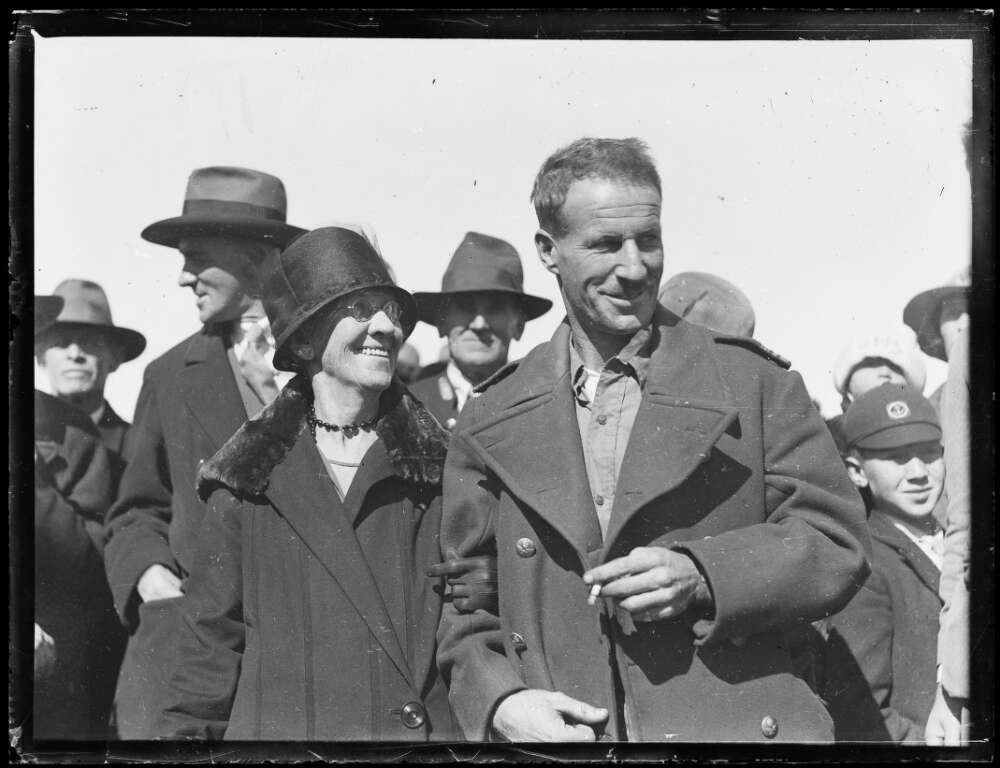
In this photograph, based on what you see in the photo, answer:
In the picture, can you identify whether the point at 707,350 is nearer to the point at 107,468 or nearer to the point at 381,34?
the point at 381,34

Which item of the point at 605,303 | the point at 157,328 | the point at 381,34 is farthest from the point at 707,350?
the point at 157,328

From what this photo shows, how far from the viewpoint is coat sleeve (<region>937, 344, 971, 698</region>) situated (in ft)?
15.6

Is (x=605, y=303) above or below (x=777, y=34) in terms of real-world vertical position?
below

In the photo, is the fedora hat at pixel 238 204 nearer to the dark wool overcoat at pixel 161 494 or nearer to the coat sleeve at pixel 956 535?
the dark wool overcoat at pixel 161 494

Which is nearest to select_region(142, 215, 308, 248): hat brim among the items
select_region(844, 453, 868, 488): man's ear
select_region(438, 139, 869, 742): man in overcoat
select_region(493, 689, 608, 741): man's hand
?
select_region(438, 139, 869, 742): man in overcoat

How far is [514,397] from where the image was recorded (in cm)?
458

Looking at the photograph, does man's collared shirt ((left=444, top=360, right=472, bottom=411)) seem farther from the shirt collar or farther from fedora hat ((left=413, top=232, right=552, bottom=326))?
the shirt collar

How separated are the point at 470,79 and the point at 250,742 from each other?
2358mm

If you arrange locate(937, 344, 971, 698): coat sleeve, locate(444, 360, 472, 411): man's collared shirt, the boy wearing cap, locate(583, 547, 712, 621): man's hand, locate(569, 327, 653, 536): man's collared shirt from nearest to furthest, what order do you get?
locate(583, 547, 712, 621): man's hand, locate(569, 327, 653, 536): man's collared shirt, the boy wearing cap, locate(937, 344, 971, 698): coat sleeve, locate(444, 360, 472, 411): man's collared shirt

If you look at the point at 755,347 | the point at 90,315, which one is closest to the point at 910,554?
the point at 755,347

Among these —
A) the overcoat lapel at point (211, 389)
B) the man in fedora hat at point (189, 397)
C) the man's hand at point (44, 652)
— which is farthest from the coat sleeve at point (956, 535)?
the man's hand at point (44, 652)

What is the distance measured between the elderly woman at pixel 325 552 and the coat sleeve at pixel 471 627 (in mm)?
100

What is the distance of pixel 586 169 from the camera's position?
15.0 ft

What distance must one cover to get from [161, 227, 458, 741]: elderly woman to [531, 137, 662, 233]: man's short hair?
0.60 m
